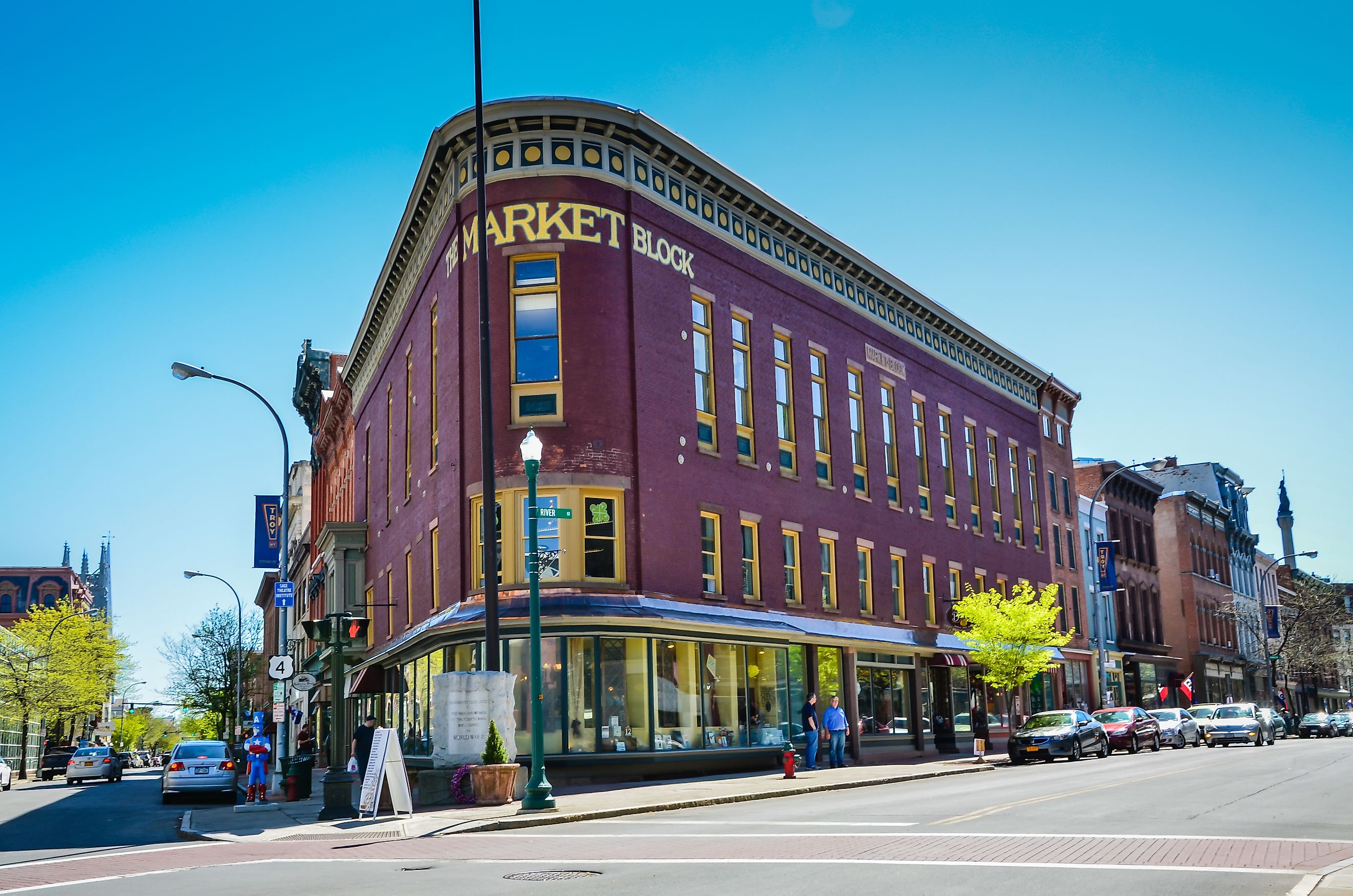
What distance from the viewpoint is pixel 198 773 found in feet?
96.4

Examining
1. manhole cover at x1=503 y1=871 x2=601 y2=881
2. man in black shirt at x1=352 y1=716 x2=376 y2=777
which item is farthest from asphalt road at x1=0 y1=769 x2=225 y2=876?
manhole cover at x1=503 y1=871 x2=601 y2=881

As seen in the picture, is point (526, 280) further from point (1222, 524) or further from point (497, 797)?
point (1222, 524)

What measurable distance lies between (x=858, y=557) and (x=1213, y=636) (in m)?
53.0

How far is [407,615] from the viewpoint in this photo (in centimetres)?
3488

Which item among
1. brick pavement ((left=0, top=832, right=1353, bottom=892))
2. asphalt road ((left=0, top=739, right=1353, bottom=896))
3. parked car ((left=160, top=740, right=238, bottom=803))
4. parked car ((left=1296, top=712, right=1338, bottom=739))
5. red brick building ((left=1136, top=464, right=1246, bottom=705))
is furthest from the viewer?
red brick building ((left=1136, top=464, right=1246, bottom=705))

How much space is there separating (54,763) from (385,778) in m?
48.7

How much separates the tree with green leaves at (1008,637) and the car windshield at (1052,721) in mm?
2972

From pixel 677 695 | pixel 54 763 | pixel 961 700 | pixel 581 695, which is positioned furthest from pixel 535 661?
pixel 54 763

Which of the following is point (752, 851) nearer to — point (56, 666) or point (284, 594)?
point (284, 594)

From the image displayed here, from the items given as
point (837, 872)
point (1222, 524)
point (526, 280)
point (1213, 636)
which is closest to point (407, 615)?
point (526, 280)

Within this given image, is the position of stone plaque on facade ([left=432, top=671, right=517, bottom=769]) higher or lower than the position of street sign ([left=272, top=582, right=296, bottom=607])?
lower

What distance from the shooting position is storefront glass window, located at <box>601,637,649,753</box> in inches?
1002

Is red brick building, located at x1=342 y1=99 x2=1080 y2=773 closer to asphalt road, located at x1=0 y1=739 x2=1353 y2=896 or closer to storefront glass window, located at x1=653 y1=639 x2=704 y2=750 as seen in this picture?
storefront glass window, located at x1=653 y1=639 x2=704 y2=750

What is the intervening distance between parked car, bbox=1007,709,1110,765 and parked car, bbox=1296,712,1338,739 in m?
29.1
